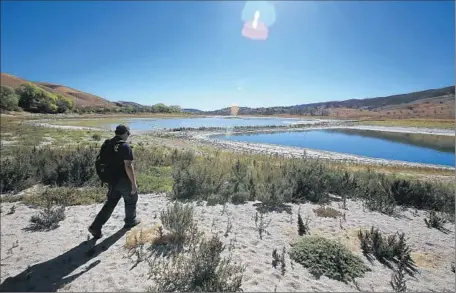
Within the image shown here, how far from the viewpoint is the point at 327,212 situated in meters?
7.51

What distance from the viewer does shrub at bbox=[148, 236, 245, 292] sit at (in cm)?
403

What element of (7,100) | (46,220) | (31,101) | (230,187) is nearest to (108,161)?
(46,220)

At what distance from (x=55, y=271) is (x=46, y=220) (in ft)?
6.98

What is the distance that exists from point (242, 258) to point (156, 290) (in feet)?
5.32

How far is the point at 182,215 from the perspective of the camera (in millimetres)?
5953

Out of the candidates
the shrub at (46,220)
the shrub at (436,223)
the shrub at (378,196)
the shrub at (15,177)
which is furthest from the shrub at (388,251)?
the shrub at (15,177)

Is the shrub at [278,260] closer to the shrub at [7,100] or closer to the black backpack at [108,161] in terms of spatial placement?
the black backpack at [108,161]

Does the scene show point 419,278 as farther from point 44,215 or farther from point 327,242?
point 44,215

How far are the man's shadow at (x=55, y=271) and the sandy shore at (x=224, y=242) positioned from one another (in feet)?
0.04

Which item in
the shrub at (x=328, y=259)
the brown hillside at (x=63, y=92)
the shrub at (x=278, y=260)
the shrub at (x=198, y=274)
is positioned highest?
the brown hillside at (x=63, y=92)

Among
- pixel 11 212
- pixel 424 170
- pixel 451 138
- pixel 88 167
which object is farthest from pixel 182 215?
pixel 451 138

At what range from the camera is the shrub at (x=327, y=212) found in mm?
7377

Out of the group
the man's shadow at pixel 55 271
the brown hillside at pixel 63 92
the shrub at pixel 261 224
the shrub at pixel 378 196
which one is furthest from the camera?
the brown hillside at pixel 63 92

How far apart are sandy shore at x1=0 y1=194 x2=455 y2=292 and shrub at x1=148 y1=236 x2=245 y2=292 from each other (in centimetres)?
18
